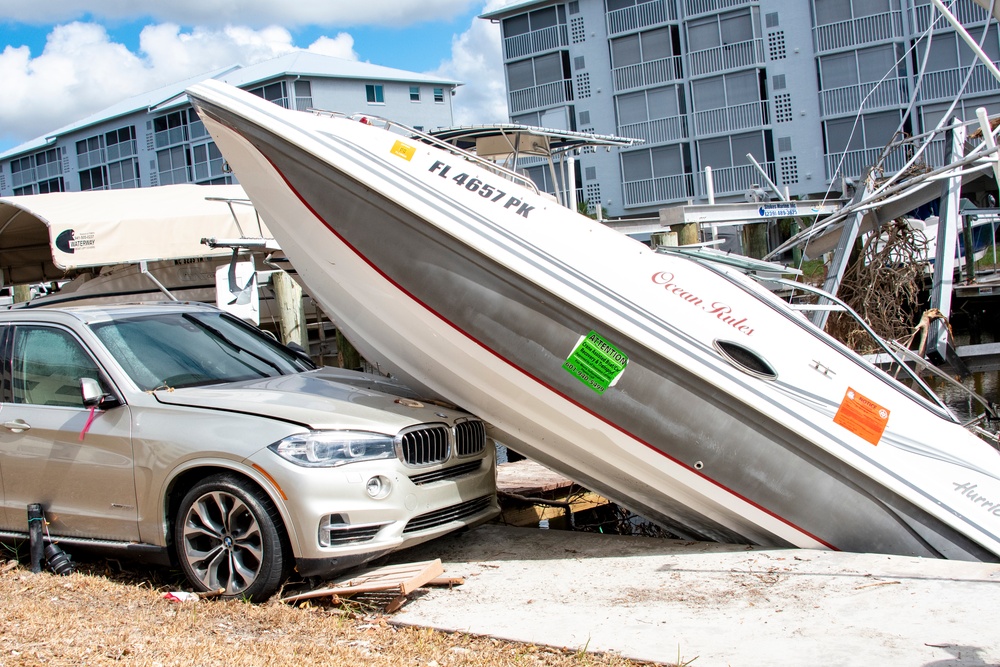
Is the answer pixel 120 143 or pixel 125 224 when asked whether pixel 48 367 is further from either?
pixel 120 143

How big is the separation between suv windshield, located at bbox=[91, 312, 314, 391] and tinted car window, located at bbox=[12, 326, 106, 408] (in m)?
0.21

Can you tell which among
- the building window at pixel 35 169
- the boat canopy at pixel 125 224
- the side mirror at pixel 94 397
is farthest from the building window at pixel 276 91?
the side mirror at pixel 94 397

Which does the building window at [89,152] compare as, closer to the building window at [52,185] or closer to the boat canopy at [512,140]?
the building window at [52,185]

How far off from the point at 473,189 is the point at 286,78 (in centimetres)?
4918

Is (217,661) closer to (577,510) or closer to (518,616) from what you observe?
(518,616)

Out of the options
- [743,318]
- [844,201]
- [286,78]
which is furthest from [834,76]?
[743,318]

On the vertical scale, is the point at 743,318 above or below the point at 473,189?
below

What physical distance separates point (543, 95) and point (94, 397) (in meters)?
39.9

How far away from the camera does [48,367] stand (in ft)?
19.9

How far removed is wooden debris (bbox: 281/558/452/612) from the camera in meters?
5.06

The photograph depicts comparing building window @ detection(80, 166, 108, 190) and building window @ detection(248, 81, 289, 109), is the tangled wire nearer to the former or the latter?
building window @ detection(248, 81, 289, 109)

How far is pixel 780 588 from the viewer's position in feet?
16.5

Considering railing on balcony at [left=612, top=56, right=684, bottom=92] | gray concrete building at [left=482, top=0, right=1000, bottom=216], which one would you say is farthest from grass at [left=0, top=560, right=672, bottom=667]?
railing on balcony at [left=612, top=56, right=684, bottom=92]

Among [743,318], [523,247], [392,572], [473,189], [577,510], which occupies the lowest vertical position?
[577,510]
